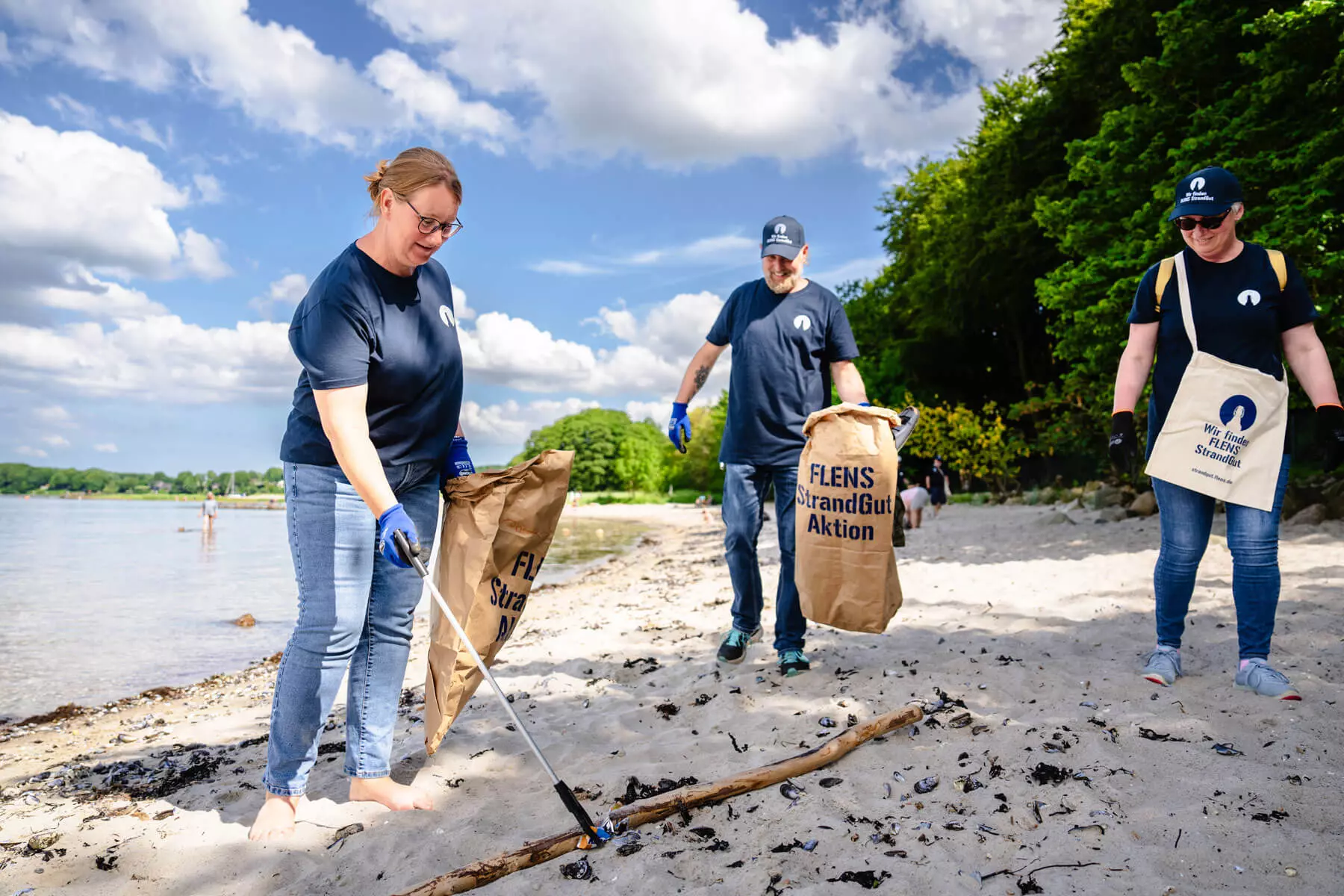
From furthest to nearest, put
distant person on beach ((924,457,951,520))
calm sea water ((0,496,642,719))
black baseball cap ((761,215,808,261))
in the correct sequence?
distant person on beach ((924,457,951,520)), calm sea water ((0,496,642,719)), black baseball cap ((761,215,808,261))

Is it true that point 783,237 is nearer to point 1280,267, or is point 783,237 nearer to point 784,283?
point 784,283

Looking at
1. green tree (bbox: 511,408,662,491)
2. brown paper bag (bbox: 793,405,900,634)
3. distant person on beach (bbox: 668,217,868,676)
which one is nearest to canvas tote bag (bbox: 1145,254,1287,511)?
brown paper bag (bbox: 793,405,900,634)

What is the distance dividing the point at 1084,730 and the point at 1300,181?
26.2 ft

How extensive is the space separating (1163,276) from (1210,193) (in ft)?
1.20

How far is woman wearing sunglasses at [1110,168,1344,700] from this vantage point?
3.11m

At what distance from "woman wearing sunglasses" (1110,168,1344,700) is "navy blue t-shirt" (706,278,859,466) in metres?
1.40

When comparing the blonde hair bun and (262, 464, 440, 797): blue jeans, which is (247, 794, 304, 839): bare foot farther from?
the blonde hair bun

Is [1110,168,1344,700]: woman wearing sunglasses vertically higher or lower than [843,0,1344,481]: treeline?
lower

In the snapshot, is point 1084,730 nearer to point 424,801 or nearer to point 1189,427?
point 1189,427

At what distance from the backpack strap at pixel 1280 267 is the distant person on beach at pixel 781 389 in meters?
1.67

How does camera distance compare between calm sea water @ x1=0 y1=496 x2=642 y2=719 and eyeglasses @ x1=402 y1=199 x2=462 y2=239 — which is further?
Result: calm sea water @ x1=0 y1=496 x2=642 y2=719

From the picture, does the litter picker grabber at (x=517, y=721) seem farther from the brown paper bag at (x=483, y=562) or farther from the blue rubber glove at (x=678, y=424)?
the blue rubber glove at (x=678, y=424)

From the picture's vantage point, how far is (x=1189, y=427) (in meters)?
3.20

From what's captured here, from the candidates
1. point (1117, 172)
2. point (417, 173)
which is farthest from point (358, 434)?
point (1117, 172)
